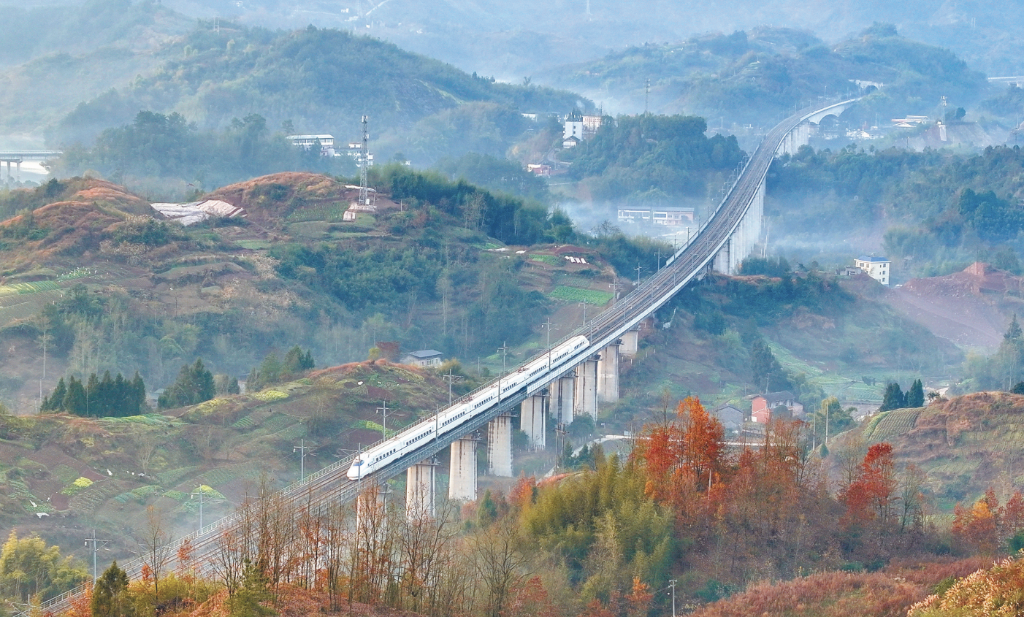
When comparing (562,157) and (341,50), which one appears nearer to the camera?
(562,157)

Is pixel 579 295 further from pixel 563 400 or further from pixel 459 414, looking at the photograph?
pixel 459 414

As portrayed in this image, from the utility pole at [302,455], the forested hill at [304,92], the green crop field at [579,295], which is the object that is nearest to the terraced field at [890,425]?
the utility pole at [302,455]

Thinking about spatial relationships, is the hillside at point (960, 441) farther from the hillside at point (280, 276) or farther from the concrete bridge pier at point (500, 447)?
the hillside at point (280, 276)

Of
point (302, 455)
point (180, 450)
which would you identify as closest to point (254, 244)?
point (180, 450)

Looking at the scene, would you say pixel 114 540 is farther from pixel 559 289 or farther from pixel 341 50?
pixel 341 50

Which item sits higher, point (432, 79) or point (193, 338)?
point (432, 79)

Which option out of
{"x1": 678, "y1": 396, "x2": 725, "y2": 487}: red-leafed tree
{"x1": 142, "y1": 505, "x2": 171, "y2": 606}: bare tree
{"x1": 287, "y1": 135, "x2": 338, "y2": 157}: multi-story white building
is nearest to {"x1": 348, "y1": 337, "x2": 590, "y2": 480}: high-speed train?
{"x1": 142, "y1": 505, "x2": 171, "y2": 606}: bare tree

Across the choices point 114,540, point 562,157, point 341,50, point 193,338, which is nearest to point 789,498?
point 114,540
